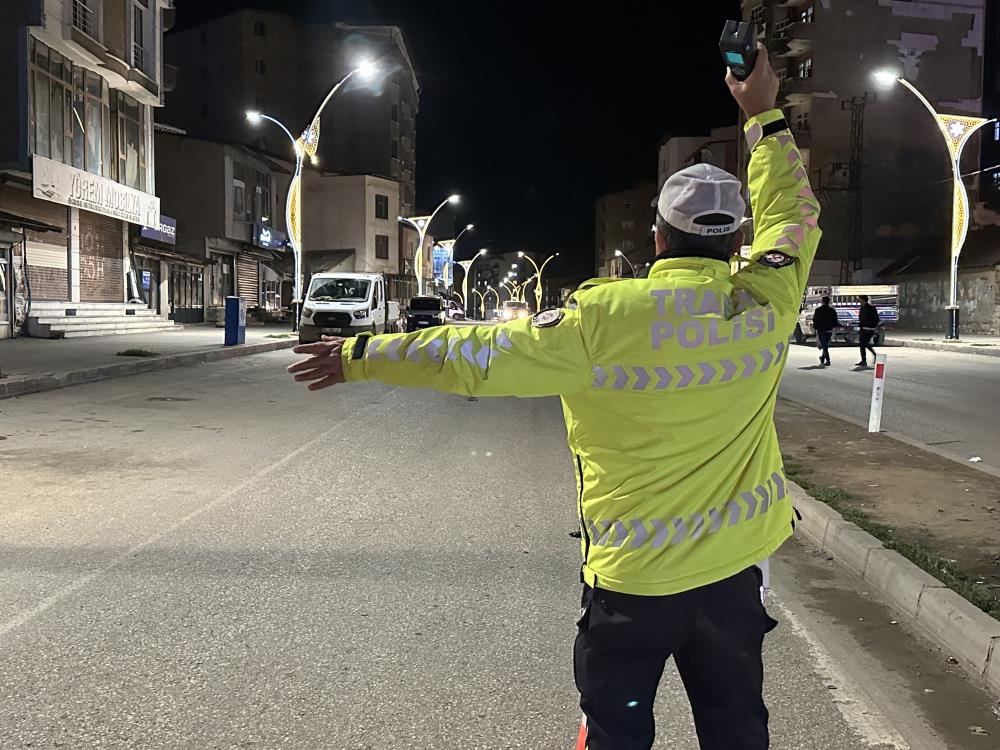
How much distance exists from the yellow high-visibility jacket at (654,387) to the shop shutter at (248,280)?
49898mm

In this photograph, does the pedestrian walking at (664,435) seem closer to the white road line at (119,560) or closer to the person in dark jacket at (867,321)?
the white road line at (119,560)

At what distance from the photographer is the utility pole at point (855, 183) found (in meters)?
54.2

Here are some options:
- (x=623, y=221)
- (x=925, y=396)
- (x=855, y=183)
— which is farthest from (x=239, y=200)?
(x=623, y=221)

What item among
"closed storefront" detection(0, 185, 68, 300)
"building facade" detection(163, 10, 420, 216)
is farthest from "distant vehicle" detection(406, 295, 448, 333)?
"building facade" detection(163, 10, 420, 216)

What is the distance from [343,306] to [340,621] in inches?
927

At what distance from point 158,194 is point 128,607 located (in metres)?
46.3

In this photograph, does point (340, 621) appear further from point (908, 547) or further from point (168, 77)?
point (168, 77)

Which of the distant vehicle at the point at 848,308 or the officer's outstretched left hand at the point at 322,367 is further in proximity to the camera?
the distant vehicle at the point at 848,308

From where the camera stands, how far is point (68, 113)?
1176 inches

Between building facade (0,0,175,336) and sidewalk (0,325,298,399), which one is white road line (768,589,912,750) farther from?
building facade (0,0,175,336)

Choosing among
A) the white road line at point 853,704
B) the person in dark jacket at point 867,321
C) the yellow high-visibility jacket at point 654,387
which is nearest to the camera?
the yellow high-visibility jacket at point 654,387

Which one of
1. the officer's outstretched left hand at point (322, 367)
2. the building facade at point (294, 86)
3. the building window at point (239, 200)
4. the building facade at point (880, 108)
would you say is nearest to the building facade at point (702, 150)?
the building facade at point (880, 108)

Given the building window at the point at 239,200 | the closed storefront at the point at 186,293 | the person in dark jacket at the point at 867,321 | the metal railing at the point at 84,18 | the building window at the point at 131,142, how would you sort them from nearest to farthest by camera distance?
the person in dark jacket at the point at 867,321 < the metal railing at the point at 84,18 < the building window at the point at 131,142 < the closed storefront at the point at 186,293 < the building window at the point at 239,200

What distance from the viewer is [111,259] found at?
33156 mm
